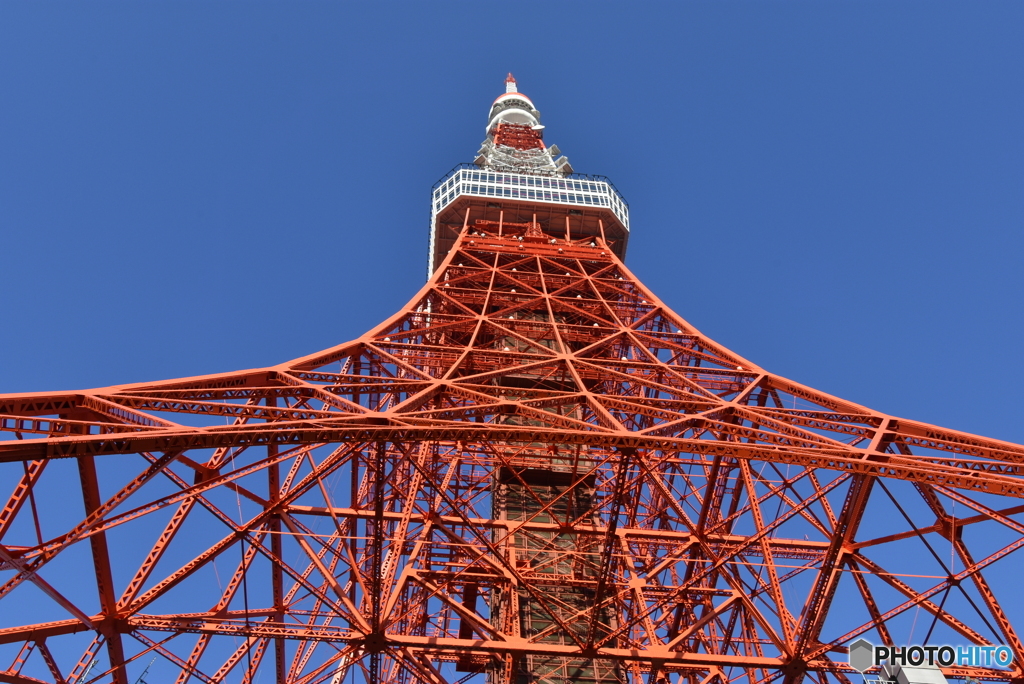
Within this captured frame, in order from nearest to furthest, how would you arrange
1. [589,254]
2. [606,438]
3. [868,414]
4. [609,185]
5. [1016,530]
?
1. [606,438]
2. [1016,530]
3. [868,414]
4. [589,254]
5. [609,185]

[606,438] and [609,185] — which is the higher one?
[609,185]

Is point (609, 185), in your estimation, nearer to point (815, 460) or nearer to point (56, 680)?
point (815, 460)

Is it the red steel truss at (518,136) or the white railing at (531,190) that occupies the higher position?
the red steel truss at (518,136)

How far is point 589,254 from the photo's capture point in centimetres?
2872

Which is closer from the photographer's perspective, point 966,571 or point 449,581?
point 966,571

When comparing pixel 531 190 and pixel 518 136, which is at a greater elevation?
pixel 518 136

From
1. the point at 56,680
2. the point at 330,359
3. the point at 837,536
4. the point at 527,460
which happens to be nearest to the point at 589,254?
the point at 527,460

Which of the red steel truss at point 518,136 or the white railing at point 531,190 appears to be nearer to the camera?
the white railing at point 531,190

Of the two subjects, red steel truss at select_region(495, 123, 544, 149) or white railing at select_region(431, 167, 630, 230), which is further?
red steel truss at select_region(495, 123, 544, 149)

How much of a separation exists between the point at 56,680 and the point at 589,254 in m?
20.3

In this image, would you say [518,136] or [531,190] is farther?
[518,136]

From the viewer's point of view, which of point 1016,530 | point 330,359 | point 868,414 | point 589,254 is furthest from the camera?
point 589,254

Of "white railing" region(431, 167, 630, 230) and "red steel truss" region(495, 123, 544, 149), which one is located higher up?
"red steel truss" region(495, 123, 544, 149)

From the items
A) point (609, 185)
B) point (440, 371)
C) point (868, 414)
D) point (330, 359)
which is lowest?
point (868, 414)
